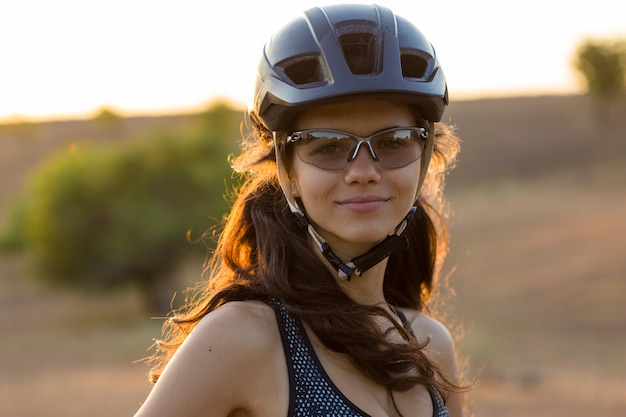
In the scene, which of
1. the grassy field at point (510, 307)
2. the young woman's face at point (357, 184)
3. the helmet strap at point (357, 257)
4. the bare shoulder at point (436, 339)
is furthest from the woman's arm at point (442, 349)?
the young woman's face at point (357, 184)

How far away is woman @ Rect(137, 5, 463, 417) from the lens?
8.48ft

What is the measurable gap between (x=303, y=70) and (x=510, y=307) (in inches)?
1169

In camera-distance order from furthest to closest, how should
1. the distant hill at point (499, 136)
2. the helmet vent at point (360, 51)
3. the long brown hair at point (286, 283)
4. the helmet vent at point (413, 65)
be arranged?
the distant hill at point (499, 136) < the helmet vent at point (413, 65) < the helmet vent at point (360, 51) < the long brown hair at point (286, 283)

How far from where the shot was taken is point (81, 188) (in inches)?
1519

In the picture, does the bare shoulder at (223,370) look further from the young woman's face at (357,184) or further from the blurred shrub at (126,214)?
the blurred shrub at (126,214)

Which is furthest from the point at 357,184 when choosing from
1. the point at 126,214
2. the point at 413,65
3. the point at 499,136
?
→ the point at 499,136

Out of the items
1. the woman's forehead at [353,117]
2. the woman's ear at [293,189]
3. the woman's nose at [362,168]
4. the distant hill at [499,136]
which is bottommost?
the distant hill at [499,136]

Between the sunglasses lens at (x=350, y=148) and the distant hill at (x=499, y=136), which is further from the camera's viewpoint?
the distant hill at (x=499, y=136)

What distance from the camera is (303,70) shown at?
3043 millimetres

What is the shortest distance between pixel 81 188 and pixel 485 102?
6074 centimetres

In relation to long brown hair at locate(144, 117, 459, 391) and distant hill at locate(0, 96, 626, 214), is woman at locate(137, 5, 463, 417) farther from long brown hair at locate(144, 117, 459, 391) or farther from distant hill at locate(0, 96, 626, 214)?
distant hill at locate(0, 96, 626, 214)

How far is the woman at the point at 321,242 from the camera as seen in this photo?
8.48ft

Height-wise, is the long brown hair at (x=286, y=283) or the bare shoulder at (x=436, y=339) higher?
the long brown hair at (x=286, y=283)

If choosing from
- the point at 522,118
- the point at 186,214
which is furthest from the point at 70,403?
the point at 522,118
